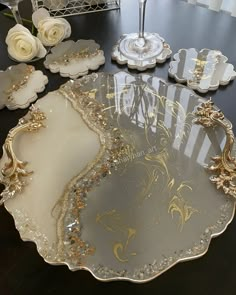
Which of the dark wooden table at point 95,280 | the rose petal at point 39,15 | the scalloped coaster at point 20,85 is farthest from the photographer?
the rose petal at point 39,15

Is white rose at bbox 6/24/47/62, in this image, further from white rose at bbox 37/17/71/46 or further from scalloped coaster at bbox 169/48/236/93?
scalloped coaster at bbox 169/48/236/93

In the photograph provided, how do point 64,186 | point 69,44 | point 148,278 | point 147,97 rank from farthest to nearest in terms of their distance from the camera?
point 69,44 → point 147,97 → point 64,186 → point 148,278

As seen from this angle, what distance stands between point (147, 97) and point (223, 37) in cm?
31

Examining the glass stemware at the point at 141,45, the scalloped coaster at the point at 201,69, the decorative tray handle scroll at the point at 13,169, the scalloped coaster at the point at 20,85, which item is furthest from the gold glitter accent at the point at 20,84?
the scalloped coaster at the point at 201,69

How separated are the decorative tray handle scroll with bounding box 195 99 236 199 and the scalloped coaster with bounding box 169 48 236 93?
0.09 meters

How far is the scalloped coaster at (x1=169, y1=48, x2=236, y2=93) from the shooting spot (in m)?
0.82

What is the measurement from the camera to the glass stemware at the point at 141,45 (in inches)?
35.0

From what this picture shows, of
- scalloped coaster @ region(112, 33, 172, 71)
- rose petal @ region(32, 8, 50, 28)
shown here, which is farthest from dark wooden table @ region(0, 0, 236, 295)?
rose petal @ region(32, 8, 50, 28)

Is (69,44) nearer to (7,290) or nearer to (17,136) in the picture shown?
(17,136)

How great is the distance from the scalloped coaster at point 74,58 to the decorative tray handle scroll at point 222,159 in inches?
11.7

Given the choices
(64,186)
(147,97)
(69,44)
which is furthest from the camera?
(69,44)

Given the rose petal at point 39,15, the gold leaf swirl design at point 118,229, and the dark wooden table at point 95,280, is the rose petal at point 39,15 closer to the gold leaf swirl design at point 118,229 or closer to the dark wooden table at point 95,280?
the dark wooden table at point 95,280

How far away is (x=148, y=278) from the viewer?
0.56 m

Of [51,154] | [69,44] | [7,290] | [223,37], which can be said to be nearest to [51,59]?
[69,44]
